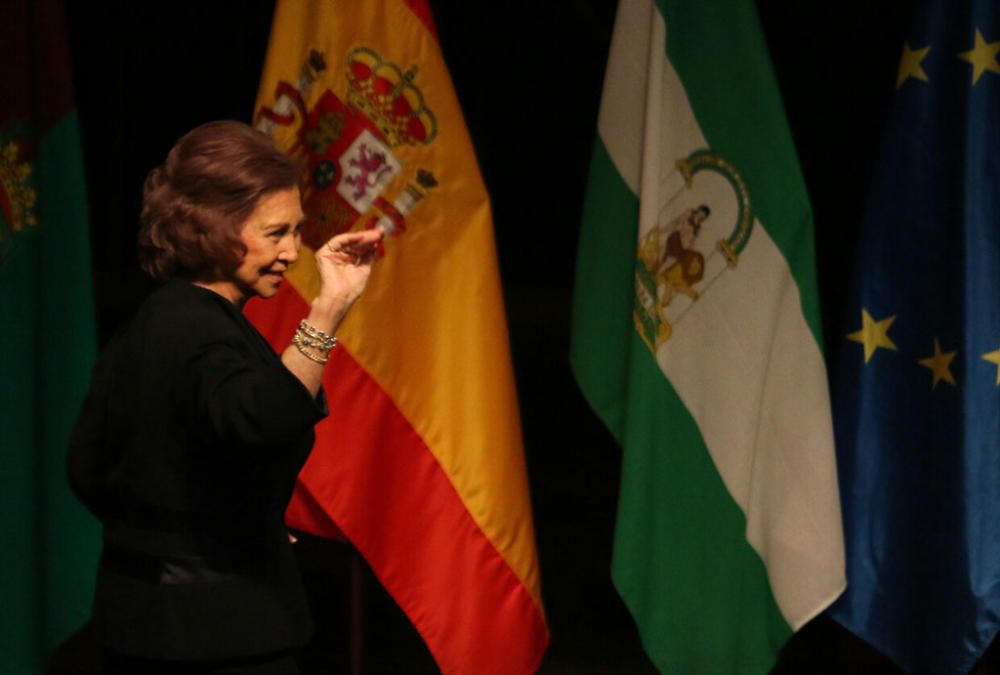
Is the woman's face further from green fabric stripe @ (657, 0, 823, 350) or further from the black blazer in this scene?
green fabric stripe @ (657, 0, 823, 350)

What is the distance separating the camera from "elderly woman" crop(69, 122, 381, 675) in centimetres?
138

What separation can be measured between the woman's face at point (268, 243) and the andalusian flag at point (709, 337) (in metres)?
1.10

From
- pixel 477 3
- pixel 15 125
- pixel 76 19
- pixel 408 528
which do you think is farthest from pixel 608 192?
pixel 76 19

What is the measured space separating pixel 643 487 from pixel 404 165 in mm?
781

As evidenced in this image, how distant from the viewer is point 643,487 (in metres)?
2.55

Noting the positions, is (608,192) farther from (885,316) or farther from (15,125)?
(15,125)

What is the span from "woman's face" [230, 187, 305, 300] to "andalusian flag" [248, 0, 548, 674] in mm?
907

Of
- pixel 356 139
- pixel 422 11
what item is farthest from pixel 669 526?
pixel 422 11

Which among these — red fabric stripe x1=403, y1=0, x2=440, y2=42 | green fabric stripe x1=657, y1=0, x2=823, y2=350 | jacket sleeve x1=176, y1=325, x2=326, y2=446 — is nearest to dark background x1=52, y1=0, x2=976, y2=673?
green fabric stripe x1=657, y1=0, x2=823, y2=350

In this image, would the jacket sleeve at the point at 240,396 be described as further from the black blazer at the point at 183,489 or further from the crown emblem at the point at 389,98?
the crown emblem at the point at 389,98

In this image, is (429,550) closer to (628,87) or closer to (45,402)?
(45,402)

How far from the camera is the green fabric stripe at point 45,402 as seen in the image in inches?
96.6

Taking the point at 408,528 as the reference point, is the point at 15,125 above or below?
above

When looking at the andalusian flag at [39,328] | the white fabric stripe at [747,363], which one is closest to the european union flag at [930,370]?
the white fabric stripe at [747,363]
